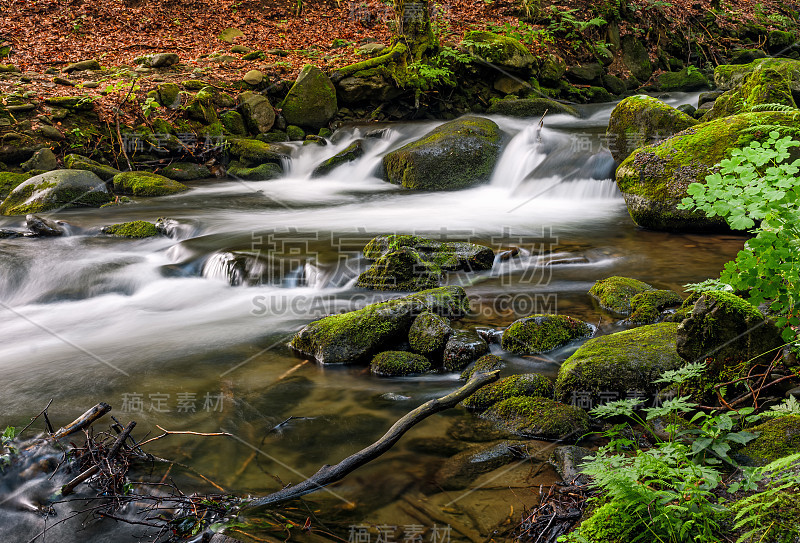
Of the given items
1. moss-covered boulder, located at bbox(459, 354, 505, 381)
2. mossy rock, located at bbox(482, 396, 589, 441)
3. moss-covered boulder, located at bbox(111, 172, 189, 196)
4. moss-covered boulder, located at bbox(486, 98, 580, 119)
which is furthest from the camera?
moss-covered boulder, located at bbox(486, 98, 580, 119)

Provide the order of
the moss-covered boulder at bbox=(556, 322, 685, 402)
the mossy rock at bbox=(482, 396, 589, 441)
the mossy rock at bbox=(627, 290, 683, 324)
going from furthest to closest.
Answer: the mossy rock at bbox=(627, 290, 683, 324)
the moss-covered boulder at bbox=(556, 322, 685, 402)
the mossy rock at bbox=(482, 396, 589, 441)

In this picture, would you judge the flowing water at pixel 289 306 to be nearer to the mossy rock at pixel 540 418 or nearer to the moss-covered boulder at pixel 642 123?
the mossy rock at pixel 540 418

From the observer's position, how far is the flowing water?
3295mm

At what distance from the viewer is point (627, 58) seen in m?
18.6

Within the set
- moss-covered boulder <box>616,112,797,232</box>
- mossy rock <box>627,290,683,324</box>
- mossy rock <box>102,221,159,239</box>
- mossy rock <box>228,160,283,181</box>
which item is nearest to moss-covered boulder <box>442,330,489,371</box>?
mossy rock <box>627,290,683,324</box>

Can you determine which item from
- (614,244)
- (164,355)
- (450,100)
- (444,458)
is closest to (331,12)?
(450,100)

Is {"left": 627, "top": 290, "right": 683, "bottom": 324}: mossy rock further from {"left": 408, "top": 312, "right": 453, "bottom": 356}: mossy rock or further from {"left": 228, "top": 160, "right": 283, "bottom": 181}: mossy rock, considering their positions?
{"left": 228, "top": 160, "right": 283, "bottom": 181}: mossy rock

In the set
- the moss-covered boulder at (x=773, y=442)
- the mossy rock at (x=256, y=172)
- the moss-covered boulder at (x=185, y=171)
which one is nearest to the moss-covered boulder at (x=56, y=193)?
the moss-covered boulder at (x=185, y=171)

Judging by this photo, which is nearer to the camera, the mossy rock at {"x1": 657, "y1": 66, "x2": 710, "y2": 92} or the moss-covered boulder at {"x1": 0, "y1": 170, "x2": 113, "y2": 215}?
the moss-covered boulder at {"x1": 0, "y1": 170, "x2": 113, "y2": 215}

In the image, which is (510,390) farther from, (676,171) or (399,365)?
(676,171)

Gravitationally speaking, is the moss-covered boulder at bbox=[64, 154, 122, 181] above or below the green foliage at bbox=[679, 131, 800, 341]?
above

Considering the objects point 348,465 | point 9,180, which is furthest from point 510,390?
point 9,180

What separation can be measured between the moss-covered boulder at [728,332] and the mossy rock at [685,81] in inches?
655

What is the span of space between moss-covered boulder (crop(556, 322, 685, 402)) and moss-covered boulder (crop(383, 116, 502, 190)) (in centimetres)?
819
